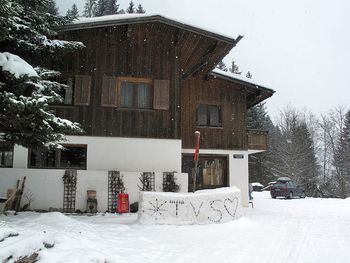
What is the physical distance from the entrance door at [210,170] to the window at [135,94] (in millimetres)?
6126

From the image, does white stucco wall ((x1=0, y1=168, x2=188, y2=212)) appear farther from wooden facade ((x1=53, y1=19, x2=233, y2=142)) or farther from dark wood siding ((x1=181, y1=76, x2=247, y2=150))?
dark wood siding ((x1=181, y1=76, x2=247, y2=150))

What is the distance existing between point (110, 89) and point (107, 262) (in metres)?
9.49

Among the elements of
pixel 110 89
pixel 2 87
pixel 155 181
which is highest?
pixel 110 89

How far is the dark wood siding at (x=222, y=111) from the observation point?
20188mm

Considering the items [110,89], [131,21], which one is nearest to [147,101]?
[110,89]

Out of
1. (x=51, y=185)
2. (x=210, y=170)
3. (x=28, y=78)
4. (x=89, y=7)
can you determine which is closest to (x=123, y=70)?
(x=51, y=185)

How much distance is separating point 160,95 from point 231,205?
5283mm

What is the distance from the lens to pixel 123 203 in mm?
13766

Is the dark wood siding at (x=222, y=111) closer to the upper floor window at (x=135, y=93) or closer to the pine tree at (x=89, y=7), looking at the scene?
the upper floor window at (x=135, y=93)

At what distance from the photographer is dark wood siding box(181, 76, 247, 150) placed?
2019 centimetres

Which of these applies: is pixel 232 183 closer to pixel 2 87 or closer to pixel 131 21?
pixel 131 21

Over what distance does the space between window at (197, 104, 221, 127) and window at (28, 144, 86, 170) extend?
752 centimetres

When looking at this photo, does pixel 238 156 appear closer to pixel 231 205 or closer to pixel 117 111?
pixel 117 111

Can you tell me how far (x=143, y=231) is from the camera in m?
10.0
